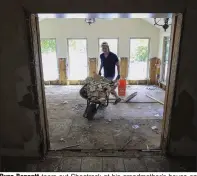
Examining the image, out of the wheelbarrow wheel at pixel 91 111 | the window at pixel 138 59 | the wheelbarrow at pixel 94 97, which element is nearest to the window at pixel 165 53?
the window at pixel 138 59

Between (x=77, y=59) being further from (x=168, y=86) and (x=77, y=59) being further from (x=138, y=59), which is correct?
(x=168, y=86)

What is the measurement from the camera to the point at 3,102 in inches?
93.7

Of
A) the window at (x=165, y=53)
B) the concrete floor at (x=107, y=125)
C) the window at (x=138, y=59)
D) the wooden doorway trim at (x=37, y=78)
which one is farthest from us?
the window at (x=138, y=59)

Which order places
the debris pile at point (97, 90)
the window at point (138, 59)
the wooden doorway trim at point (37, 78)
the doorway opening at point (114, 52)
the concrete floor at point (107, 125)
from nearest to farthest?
the wooden doorway trim at point (37, 78) → the concrete floor at point (107, 125) → the debris pile at point (97, 90) → the doorway opening at point (114, 52) → the window at point (138, 59)

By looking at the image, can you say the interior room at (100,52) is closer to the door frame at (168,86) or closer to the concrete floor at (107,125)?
the concrete floor at (107,125)

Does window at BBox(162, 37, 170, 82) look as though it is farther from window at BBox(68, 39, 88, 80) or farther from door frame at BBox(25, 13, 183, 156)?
door frame at BBox(25, 13, 183, 156)

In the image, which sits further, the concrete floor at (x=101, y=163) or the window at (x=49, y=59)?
the window at (x=49, y=59)

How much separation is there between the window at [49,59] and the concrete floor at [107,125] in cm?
227

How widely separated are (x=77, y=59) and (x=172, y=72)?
5.55 meters

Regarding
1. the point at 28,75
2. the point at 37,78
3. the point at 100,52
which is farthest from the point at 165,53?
the point at 28,75

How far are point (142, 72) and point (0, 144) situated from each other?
611 cm

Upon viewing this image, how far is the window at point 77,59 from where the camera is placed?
738 centimetres

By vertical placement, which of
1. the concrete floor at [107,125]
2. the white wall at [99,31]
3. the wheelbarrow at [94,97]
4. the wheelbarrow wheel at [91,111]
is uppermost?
the white wall at [99,31]

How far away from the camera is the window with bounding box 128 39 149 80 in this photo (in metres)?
7.32
